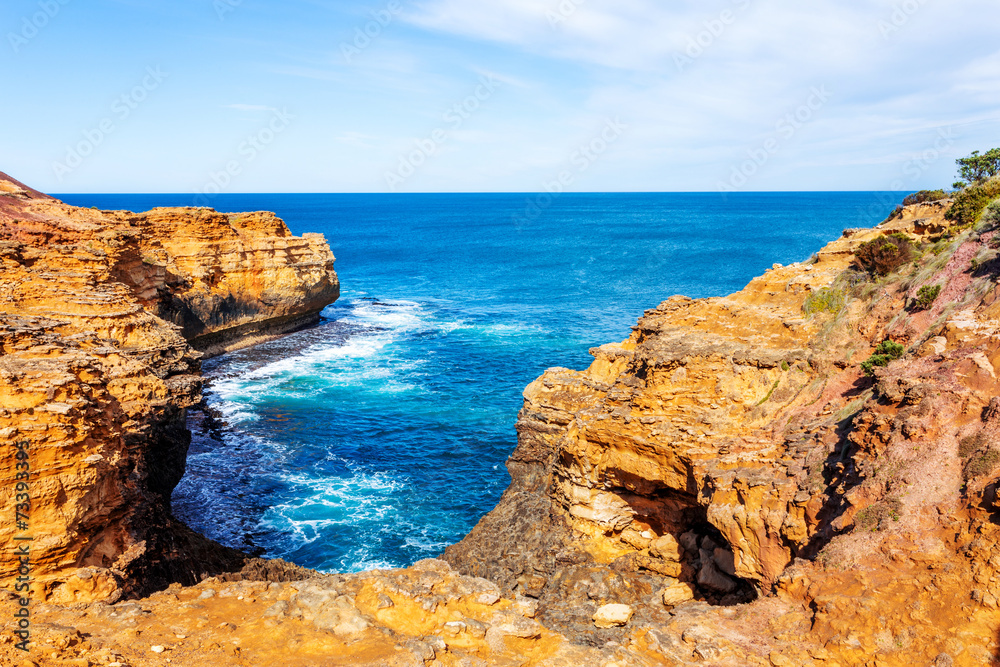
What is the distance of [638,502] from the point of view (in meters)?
20.6

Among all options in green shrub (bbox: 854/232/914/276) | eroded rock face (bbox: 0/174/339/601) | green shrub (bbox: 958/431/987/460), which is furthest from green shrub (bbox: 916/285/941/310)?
eroded rock face (bbox: 0/174/339/601)

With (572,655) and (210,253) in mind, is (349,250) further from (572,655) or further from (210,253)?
(572,655)

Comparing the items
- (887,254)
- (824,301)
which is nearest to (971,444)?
(824,301)

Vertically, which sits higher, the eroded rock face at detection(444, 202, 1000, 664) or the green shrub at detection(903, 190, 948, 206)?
the green shrub at detection(903, 190, 948, 206)

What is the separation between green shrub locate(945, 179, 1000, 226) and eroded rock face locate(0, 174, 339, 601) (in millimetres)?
31126

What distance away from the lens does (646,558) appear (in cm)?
1959

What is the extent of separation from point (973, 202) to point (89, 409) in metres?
32.3

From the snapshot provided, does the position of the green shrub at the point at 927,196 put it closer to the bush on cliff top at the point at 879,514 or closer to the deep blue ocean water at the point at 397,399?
the deep blue ocean water at the point at 397,399

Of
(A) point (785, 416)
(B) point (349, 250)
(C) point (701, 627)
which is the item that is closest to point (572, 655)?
(C) point (701, 627)

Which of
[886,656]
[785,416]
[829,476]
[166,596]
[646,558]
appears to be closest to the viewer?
[886,656]

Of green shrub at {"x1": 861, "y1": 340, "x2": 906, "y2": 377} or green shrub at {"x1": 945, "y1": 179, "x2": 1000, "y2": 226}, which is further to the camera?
green shrub at {"x1": 945, "y1": 179, "x2": 1000, "y2": 226}

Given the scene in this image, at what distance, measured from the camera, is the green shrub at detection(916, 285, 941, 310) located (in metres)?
18.9

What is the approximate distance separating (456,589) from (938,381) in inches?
485

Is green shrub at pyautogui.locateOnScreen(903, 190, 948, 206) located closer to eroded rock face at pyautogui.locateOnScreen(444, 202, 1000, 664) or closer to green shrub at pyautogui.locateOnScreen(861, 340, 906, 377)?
eroded rock face at pyautogui.locateOnScreen(444, 202, 1000, 664)
